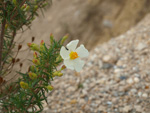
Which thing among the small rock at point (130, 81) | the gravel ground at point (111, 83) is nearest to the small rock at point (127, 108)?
the gravel ground at point (111, 83)

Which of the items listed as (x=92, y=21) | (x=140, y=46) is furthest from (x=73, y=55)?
(x=92, y=21)

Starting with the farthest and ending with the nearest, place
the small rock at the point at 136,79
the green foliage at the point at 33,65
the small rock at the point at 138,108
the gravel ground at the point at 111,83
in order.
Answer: the small rock at the point at 136,79
the gravel ground at the point at 111,83
the small rock at the point at 138,108
the green foliage at the point at 33,65

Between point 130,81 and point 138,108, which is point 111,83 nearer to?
point 130,81

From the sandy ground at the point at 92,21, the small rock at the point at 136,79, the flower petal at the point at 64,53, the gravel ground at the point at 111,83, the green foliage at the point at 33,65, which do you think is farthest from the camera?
the sandy ground at the point at 92,21

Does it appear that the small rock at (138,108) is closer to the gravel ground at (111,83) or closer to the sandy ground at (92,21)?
the gravel ground at (111,83)

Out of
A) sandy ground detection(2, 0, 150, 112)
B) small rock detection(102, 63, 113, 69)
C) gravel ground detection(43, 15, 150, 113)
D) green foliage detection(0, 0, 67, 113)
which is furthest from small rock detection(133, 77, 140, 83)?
sandy ground detection(2, 0, 150, 112)

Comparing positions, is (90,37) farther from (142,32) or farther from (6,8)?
(6,8)

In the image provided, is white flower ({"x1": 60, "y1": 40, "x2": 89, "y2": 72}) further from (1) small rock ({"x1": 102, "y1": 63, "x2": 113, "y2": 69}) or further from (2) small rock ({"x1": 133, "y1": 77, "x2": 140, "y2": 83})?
(1) small rock ({"x1": 102, "y1": 63, "x2": 113, "y2": 69})

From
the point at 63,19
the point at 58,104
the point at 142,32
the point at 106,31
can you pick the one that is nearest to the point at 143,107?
the point at 58,104

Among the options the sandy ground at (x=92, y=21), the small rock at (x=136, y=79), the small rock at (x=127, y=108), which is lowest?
the small rock at (x=127, y=108)
